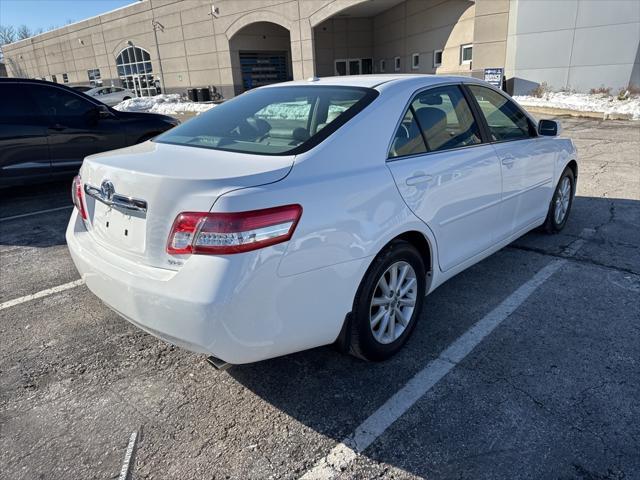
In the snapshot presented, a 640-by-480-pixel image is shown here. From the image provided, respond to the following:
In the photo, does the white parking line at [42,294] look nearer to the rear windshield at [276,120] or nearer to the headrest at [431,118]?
the rear windshield at [276,120]

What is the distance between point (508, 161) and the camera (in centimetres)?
371

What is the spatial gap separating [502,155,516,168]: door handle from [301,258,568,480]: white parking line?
1008mm

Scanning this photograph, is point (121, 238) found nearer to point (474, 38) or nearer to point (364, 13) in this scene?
point (474, 38)

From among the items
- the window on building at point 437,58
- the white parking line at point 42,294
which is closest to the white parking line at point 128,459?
the white parking line at point 42,294

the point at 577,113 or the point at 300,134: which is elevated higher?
the point at 300,134

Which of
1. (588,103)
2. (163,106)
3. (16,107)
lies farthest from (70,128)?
(163,106)

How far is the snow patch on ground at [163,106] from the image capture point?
24.1 m

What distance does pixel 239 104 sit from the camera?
3.41 m

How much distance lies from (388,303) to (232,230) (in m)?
1.18

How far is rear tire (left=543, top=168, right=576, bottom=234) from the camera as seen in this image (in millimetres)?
4758

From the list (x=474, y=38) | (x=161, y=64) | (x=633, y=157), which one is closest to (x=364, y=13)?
(x=474, y=38)

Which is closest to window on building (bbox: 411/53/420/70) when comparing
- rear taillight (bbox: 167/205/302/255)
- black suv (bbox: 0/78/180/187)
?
black suv (bbox: 0/78/180/187)

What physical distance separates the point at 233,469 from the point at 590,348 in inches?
90.4

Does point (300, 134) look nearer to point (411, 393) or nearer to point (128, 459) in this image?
point (411, 393)
